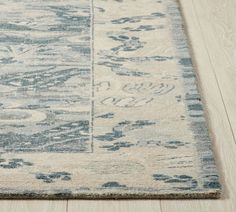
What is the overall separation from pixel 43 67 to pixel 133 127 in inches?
16.0

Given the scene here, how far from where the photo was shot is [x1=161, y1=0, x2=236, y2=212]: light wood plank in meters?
1.19

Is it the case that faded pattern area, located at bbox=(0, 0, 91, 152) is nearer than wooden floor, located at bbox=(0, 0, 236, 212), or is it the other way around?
wooden floor, located at bbox=(0, 0, 236, 212)

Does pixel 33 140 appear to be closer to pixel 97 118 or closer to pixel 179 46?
pixel 97 118

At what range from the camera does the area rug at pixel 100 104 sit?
1.24 metres
